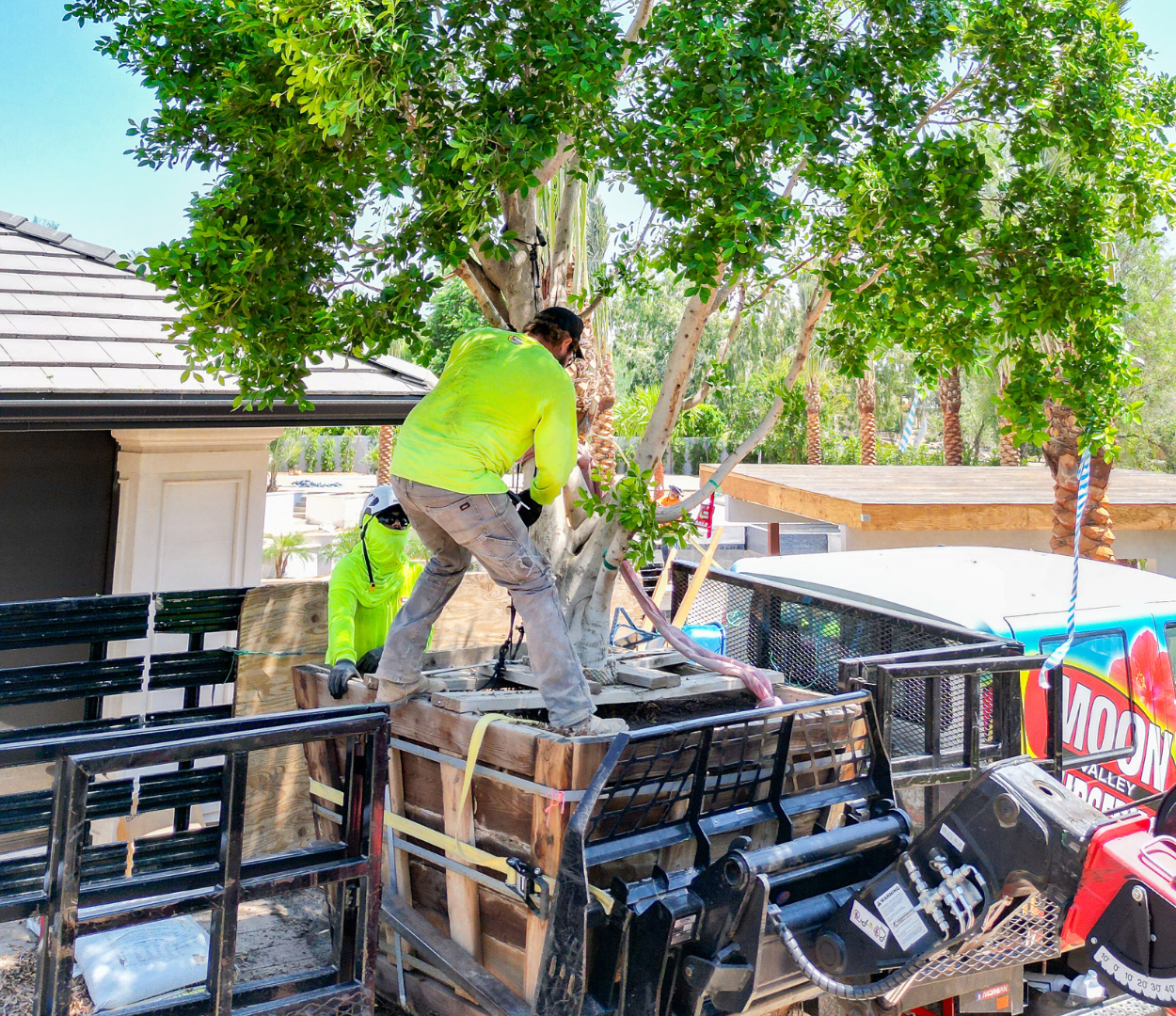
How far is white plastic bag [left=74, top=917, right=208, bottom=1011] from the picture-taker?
302cm

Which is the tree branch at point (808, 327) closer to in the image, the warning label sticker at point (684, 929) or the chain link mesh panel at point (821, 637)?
the chain link mesh panel at point (821, 637)

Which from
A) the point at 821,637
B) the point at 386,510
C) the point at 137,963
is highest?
the point at 386,510

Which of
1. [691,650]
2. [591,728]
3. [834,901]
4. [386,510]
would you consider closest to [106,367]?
[386,510]

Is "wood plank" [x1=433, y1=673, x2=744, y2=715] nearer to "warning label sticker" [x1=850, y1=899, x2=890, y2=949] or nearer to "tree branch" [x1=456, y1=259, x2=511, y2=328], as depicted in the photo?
"warning label sticker" [x1=850, y1=899, x2=890, y2=949]

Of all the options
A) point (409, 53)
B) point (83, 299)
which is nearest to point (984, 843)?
point (409, 53)

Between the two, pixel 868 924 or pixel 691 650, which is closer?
pixel 868 924

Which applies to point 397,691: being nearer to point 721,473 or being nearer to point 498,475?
point 498,475

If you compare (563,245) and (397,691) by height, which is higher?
(563,245)

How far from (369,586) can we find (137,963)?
217 cm

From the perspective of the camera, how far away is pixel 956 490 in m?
12.9

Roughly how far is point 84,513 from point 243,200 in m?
3.49

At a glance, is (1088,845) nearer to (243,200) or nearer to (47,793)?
(47,793)

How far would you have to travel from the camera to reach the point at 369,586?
498 centimetres

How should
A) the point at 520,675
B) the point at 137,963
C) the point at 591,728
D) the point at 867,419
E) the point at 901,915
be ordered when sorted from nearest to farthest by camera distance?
the point at 901,915 < the point at 137,963 < the point at 591,728 < the point at 520,675 < the point at 867,419
